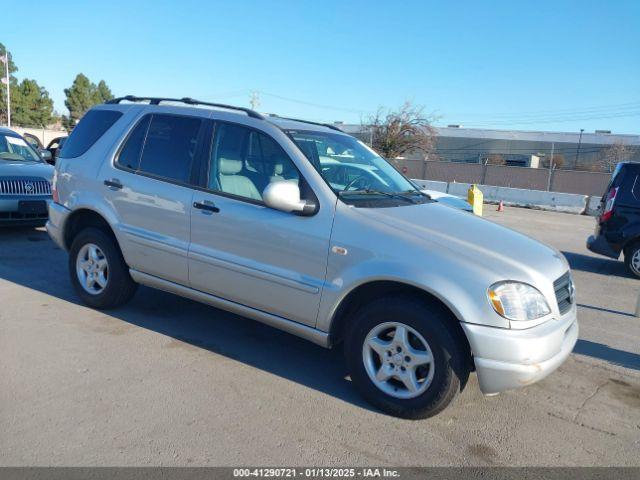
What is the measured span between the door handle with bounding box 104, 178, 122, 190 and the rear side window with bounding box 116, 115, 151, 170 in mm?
152

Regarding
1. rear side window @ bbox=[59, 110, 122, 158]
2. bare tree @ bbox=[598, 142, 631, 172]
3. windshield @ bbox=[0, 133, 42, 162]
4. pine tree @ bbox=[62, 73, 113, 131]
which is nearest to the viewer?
rear side window @ bbox=[59, 110, 122, 158]

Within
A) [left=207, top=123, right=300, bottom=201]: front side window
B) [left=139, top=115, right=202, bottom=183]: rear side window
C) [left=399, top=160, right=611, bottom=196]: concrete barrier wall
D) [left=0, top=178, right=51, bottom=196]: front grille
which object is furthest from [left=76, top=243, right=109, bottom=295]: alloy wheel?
[left=399, top=160, right=611, bottom=196]: concrete barrier wall

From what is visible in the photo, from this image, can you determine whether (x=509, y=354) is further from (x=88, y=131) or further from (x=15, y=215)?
(x=15, y=215)

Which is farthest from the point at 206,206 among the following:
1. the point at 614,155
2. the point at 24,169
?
the point at 614,155

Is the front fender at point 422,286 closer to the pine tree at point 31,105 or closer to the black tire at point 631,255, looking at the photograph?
the black tire at point 631,255

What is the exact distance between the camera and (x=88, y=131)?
529cm

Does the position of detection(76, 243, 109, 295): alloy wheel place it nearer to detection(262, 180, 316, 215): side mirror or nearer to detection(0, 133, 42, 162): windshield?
detection(262, 180, 316, 215): side mirror

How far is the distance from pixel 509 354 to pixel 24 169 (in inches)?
305

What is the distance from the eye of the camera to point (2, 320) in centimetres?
482

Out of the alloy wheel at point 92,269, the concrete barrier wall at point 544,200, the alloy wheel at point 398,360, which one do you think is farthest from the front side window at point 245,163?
the concrete barrier wall at point 544,200

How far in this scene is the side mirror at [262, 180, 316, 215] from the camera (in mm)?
3656

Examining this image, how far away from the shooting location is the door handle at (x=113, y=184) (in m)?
4.77

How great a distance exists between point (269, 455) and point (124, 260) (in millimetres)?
2609

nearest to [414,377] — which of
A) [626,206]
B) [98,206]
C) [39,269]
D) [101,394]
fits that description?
[101,394]
